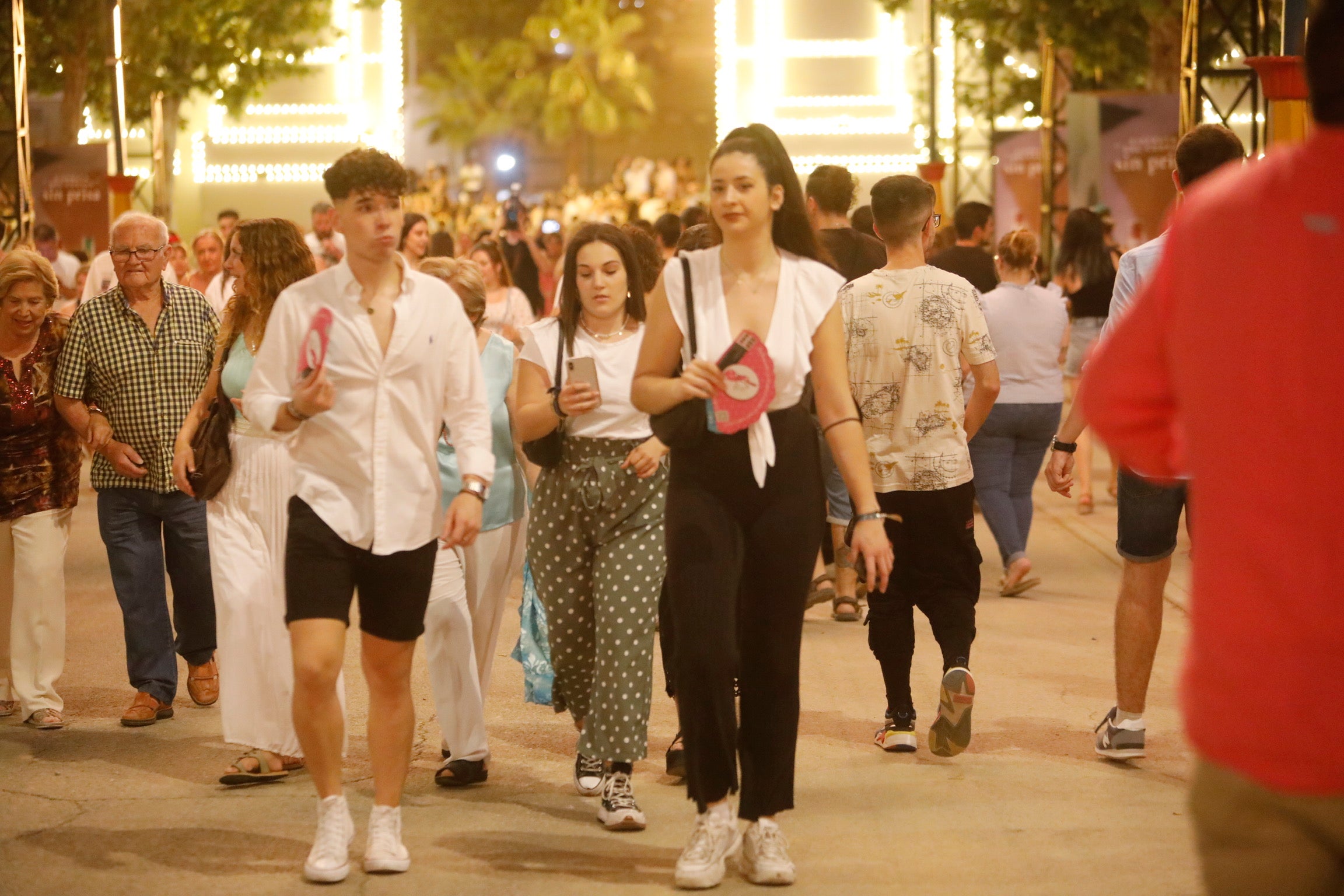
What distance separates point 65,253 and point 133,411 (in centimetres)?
1341

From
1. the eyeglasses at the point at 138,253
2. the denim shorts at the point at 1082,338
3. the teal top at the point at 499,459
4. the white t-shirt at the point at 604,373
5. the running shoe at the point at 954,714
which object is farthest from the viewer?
the denim shorts at the point at 1082,338

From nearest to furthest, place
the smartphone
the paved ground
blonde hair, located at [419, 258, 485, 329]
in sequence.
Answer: the paved ground
the smartphone
blonde hair, located at [419, 258, 485, 329]

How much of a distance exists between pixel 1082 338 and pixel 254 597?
28.1 feet

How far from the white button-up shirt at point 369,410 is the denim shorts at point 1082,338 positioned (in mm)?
8634

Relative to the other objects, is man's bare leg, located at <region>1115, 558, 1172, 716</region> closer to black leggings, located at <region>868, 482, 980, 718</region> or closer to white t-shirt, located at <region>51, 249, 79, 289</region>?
black leggings, located at <region>868, 482, 980, 718</region>

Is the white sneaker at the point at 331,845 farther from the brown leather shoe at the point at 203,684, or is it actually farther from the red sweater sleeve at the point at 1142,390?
the red sweater sleeve at the point at 1142,390

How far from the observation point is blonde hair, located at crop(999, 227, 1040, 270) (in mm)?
9469

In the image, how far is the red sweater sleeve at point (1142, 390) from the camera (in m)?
2.45

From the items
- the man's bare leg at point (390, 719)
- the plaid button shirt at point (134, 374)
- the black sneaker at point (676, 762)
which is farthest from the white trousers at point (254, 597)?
the black sneaker at point (676, 762)

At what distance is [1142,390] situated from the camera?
2.50m

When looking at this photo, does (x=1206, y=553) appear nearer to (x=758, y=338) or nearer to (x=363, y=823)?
(x=758, y=338)

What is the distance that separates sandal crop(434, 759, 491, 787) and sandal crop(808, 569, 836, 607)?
346 cm

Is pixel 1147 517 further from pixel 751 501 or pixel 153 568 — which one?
pixel 153 568

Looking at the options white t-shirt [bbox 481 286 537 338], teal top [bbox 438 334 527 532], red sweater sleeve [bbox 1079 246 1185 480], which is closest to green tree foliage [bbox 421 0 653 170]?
white t-shirt [bbox 481 286 537 338]
